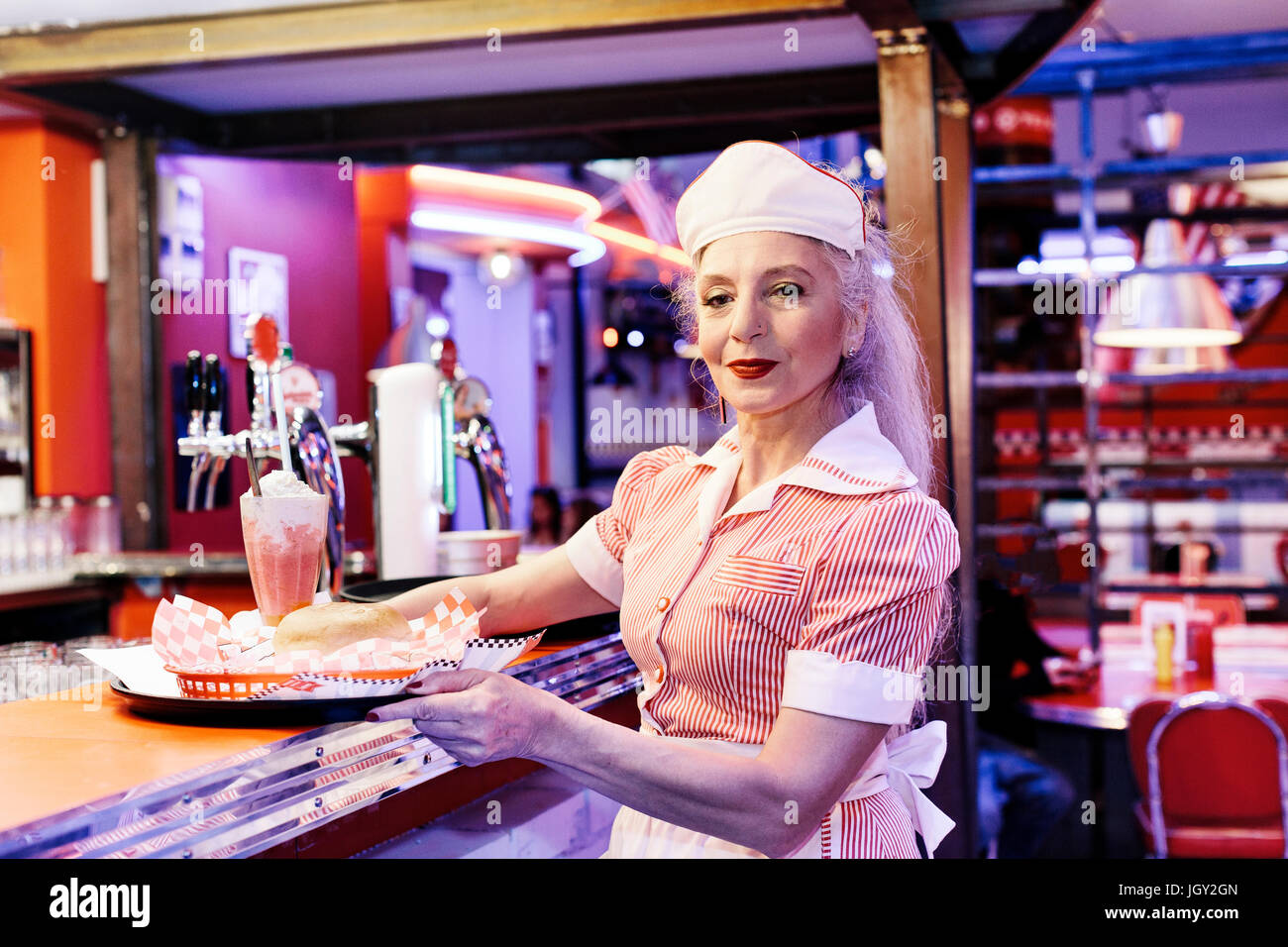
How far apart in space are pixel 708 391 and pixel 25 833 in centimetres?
104

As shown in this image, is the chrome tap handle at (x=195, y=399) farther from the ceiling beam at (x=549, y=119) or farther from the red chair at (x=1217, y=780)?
the ceiling beam at (x=549, y=119)

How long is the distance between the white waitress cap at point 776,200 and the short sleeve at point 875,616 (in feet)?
1.05

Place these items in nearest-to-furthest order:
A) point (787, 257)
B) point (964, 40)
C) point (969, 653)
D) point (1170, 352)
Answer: point (787, 257) < point (969, 653) < point (964, 40) < point (1170, 352)

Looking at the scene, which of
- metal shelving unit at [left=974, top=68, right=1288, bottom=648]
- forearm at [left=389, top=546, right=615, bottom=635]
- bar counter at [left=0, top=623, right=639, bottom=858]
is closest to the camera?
bar counter at [left=0, top=623, right=639, bottom=858]

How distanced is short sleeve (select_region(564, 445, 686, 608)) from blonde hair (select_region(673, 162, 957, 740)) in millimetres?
219

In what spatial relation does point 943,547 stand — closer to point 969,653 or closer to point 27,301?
point 969,653

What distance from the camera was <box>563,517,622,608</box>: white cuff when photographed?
1.61 m

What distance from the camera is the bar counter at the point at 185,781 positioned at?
2.92 feet

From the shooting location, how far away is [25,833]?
0.84m

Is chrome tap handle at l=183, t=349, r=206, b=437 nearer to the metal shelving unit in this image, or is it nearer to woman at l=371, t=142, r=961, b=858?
woman at l=371, t=142, r=961, b=858

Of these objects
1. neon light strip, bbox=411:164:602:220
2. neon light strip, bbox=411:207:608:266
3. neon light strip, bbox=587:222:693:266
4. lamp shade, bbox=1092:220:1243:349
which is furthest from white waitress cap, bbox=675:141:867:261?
neon light strip, bbox=587:222:693:266

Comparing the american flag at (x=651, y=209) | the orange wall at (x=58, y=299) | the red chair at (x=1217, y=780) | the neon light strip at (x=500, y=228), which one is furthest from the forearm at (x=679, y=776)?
the american flag at (x=651, y=209)
